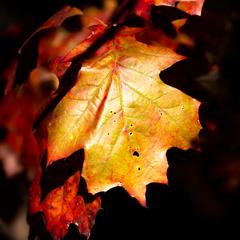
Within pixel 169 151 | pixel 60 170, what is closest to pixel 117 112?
pixel 60 170

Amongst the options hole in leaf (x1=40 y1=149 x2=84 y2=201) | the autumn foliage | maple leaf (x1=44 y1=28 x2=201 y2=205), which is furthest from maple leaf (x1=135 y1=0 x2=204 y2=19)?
hole in leaf (x1=40 y1=149 x2=84 y2=201)

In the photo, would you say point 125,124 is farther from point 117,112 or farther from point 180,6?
point 180,6

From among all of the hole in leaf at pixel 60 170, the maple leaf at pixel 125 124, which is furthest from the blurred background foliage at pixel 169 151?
the hole in leaf at pixel 60 170

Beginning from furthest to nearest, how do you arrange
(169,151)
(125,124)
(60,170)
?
1. (169,151)
2. (60,170)
3. (125,124)

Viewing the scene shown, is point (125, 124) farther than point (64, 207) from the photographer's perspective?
No

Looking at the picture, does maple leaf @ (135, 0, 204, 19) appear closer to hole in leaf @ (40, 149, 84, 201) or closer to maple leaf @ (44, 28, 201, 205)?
maple leaf @ (44, 28, 201, 205)

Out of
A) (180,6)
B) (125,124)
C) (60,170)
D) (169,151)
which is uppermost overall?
(180,6)

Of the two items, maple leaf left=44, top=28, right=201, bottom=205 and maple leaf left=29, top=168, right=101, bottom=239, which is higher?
maple leaf left=44, top=28, right=201, bottom=205

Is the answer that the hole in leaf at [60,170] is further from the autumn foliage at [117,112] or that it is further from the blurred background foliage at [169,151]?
the blurred background foliage at [169,151]
